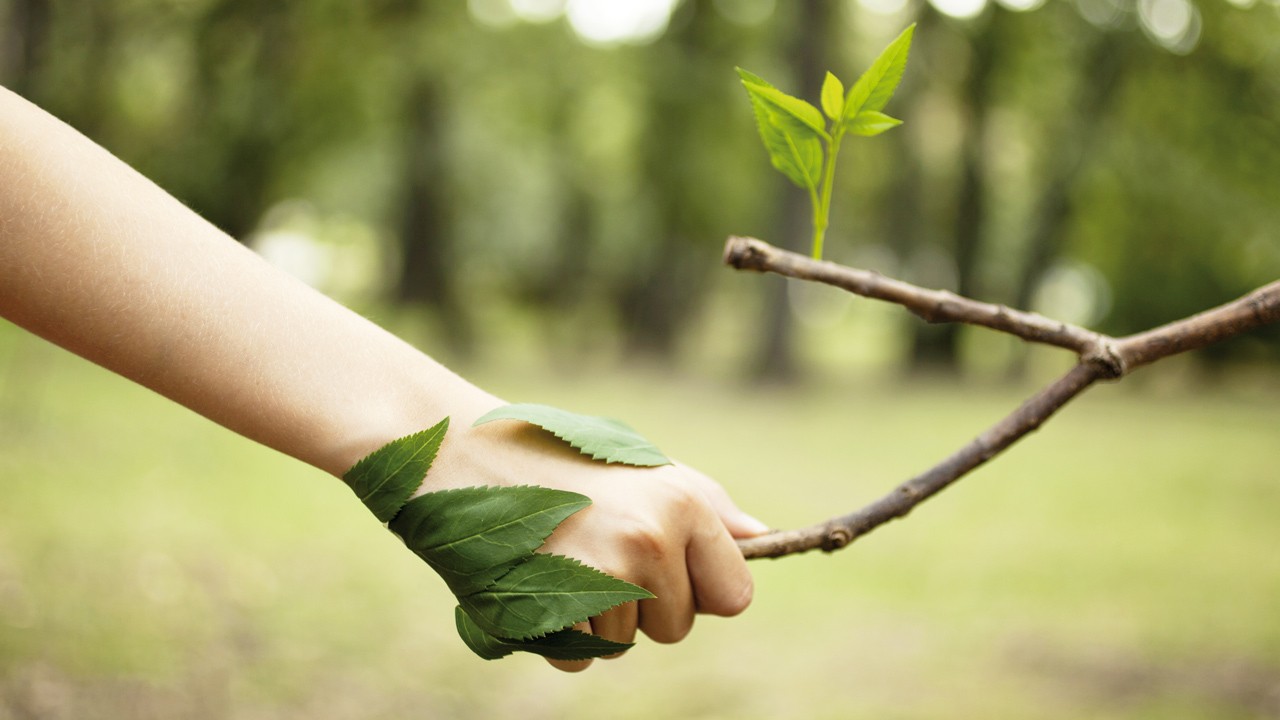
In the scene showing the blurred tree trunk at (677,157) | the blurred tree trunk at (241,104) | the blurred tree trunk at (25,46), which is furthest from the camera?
the blurred tree trunk at (677,157)

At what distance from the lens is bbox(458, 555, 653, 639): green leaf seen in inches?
40.5

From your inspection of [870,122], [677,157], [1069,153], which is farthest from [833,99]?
[677,157]

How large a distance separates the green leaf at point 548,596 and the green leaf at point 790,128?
522 mm

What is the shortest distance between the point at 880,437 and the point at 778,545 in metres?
10.6

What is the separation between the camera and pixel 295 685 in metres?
4.34

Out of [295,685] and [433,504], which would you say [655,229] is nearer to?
[295,685]

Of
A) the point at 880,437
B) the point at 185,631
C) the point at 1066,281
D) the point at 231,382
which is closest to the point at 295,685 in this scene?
the point at 185,631

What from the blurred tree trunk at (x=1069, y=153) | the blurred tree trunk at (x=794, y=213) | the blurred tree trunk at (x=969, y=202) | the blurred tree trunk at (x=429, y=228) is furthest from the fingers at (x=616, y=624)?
the blurred tree trunk at (x=969, y=202)

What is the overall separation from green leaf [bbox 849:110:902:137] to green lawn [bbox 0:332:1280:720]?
3.90 m

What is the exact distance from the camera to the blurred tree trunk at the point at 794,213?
12188 mm

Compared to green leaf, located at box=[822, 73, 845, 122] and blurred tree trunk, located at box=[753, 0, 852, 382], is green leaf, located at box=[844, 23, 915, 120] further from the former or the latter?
blurred tree trunk, located at box=[753, 0, 852, 382]

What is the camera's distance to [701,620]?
579 centimetres

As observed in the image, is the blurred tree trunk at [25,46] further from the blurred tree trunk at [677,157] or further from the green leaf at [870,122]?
the blurred tree trunk at [677,157]

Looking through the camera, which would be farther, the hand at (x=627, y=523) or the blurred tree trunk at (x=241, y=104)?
the blurred tree trunk at (x=241, y=104)
